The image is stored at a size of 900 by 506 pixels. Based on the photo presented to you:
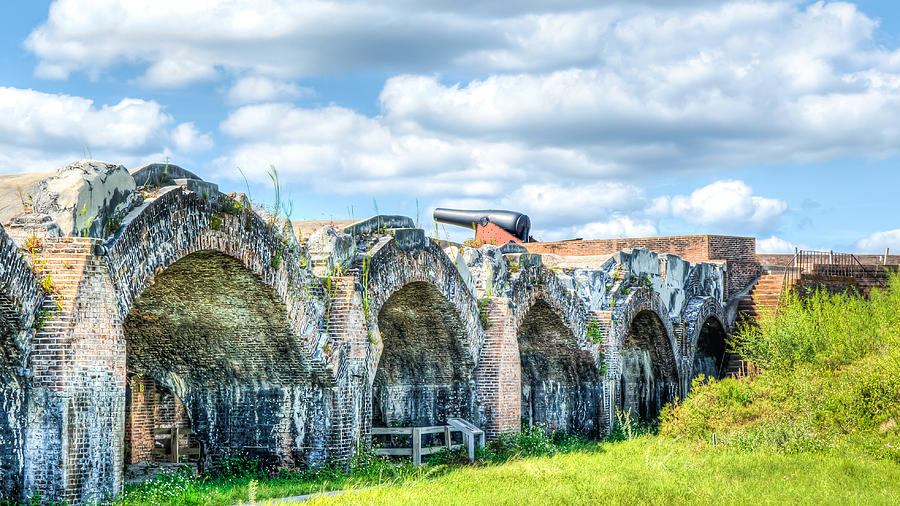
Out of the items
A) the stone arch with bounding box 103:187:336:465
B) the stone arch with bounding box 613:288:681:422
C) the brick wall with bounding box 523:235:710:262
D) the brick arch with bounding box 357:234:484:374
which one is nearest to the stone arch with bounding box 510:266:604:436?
the stone arch with bounding box 613:288:681:422

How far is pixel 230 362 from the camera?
12.4 m

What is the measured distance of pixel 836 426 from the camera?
14555mm

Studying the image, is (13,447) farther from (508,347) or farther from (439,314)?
(508,347)

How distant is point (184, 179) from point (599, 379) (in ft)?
36.0

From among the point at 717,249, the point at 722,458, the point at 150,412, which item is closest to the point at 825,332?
the point at 722,458

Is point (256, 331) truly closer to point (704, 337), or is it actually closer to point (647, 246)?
point (704, 337)

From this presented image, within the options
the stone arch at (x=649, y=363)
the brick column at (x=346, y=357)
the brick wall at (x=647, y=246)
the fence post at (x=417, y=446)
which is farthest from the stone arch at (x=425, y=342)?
the brick wall at (x=647, y=246)

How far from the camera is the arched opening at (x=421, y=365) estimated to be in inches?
579

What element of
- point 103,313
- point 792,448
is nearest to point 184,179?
point 103,313

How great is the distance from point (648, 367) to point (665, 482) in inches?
452

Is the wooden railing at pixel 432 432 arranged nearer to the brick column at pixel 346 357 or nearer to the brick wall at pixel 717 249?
the brick column at pixel 346 357

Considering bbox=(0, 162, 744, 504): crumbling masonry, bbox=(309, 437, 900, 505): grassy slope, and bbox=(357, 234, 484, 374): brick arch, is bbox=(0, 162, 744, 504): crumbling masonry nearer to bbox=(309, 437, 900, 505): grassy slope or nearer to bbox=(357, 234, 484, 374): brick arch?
bbox=(357, 234, 484, 374): brick arch

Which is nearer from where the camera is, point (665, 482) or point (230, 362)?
point (665, 482)

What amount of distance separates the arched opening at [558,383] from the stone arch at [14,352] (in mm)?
11017
